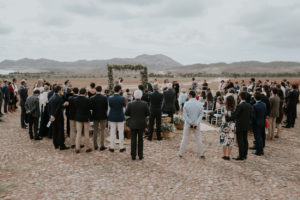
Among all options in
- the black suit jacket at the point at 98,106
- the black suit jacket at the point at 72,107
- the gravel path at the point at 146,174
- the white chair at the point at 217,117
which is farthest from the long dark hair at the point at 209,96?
the black suit jacket at the point at 72,107

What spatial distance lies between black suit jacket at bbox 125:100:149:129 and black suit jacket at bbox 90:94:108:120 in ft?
3.47

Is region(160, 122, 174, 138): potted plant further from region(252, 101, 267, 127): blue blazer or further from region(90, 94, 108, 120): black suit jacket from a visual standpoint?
region(252, 101, 267, 127): blue blazer

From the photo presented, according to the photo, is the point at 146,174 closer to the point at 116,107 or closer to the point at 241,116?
the point at 116,107

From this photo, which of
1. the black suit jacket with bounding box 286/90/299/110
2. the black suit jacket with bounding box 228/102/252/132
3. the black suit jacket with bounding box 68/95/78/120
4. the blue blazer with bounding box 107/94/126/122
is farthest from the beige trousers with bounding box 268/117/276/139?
the black suit jacket with bounding box 68/95/78/120

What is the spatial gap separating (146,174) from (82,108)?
2.90 meters

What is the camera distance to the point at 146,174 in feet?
19.5

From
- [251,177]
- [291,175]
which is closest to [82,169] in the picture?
[251,177]

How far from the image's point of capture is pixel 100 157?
277 inches

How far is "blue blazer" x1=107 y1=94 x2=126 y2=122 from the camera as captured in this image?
7.04 metres

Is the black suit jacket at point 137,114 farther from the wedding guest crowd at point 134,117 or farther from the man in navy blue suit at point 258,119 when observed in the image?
the man in navy blue suit at point 258,119

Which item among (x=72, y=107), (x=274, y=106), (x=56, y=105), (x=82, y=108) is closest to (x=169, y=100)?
(x=82, y=108)

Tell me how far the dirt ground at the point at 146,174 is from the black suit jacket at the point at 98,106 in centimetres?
119

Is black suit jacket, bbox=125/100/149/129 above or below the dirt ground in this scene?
above

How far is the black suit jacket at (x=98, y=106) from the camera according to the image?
24.1ft
